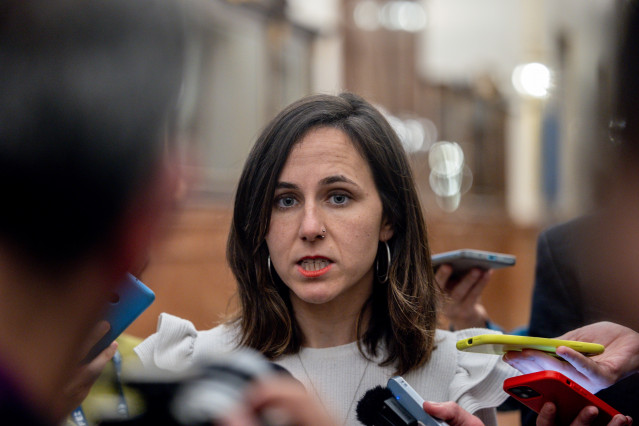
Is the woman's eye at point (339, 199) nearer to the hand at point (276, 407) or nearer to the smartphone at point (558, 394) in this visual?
the smartphone at point (558, 394)

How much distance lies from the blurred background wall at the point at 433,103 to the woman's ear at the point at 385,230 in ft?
1.22

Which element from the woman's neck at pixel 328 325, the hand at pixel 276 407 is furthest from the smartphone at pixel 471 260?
the hand at pixel 276 407

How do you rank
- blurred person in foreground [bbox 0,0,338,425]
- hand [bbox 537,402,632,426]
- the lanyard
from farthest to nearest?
hand [bbox 537,402,632,426], the lanyard, blurred person in foreground [bbox 0,0,338,425]

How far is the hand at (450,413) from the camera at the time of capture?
1333mm

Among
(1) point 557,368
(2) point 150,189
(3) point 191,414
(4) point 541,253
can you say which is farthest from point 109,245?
(4) point 541,253

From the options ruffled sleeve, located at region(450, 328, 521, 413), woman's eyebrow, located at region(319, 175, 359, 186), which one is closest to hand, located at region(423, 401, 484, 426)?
ruffled sleeve, located at region(450, 328, 521, 413)

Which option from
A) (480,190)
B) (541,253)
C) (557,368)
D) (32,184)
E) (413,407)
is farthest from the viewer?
(480,190)

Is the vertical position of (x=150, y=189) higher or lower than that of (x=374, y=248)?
higher

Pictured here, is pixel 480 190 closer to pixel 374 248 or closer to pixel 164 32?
pixel 374 248

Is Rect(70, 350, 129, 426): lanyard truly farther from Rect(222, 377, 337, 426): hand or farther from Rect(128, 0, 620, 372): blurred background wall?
Rect(222, 377, 337, 426): hand

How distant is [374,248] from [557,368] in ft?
1.71

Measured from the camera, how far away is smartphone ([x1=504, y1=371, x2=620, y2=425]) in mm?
1384

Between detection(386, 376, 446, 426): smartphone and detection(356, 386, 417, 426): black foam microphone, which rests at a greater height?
detection(386, 376, 446, 426): smartphone

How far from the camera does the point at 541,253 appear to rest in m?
2.01
